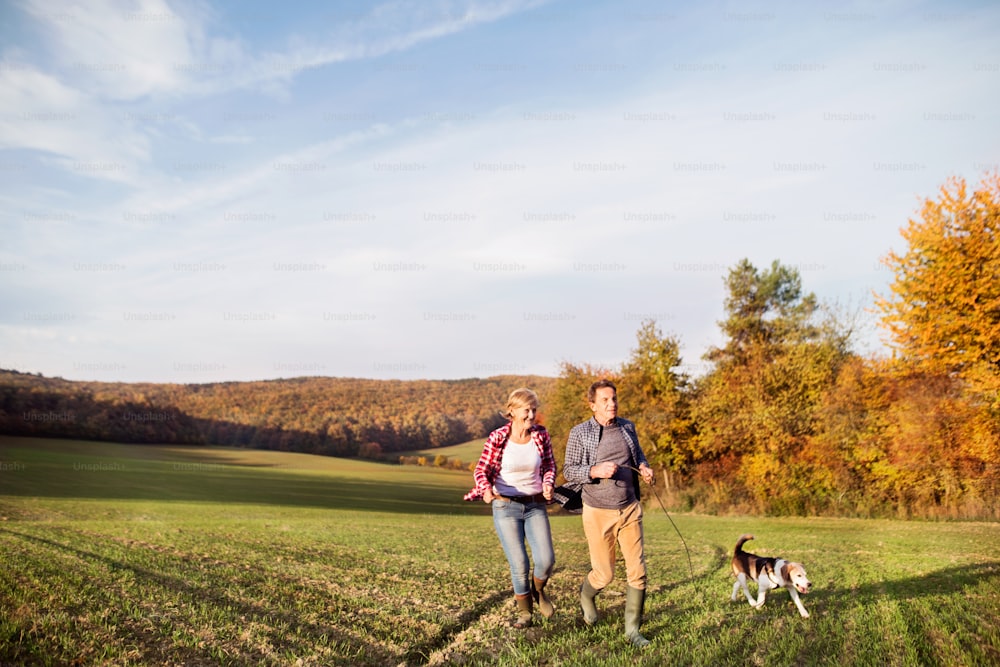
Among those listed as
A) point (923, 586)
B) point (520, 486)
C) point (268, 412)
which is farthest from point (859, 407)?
point (268, 412)

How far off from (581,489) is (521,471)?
0.66 m

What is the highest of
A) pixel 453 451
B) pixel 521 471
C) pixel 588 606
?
pixel 521 471

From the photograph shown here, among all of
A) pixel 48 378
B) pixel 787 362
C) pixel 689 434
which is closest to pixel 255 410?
pixel 48 378

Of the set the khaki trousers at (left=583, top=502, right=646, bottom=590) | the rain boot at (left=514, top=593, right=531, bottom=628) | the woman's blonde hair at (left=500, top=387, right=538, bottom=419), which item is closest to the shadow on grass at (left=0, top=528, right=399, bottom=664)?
the rain boot at (left=514, top=593, right=531, bottom=628)

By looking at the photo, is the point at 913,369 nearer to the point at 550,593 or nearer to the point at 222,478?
the point at 550,593

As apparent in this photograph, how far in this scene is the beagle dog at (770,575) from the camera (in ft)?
22.2

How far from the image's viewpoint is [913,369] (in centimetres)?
2581

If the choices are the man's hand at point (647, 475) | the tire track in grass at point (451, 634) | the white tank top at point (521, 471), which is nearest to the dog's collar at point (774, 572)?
the man's hand at point (647, 475)

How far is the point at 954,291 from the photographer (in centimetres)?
2336

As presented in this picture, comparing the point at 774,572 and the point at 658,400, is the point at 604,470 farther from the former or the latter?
the point at 658,400

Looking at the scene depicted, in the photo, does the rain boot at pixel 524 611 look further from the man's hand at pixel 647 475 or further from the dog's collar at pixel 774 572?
the dog's collar at pixel 774 572

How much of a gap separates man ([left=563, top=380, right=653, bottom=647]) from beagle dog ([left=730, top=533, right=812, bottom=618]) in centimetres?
188

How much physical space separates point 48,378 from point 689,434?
59.6 metres

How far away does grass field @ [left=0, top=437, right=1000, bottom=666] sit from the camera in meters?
5.57
